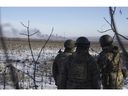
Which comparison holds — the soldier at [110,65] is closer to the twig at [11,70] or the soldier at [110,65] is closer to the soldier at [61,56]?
the soldier at [61,56]

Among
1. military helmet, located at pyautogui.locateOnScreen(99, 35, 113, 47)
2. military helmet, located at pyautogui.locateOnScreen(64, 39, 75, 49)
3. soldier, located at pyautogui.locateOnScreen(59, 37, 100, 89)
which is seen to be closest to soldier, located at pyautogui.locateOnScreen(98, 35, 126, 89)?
military helmet, located at pyautogui.locateOnScreen(99, 35, 113, 47)

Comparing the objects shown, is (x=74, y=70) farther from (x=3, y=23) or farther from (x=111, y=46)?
(x=3, y=23)

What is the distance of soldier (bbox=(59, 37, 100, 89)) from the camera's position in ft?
13.1

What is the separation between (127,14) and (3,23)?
1.50 meters

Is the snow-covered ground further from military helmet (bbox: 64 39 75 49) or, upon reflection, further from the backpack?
the backpack

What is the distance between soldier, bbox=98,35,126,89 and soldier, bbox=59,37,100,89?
0.24m

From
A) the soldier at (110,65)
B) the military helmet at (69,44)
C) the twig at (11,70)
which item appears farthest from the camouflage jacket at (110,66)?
the twig at (11,70)

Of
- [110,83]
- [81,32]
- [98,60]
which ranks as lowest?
[110,83]

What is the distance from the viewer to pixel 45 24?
15.1 feet

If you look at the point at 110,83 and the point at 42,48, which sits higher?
the point at 42,48

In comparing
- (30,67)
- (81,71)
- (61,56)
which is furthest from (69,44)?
(30,67)

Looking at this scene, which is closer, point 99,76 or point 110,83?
point 99,76
